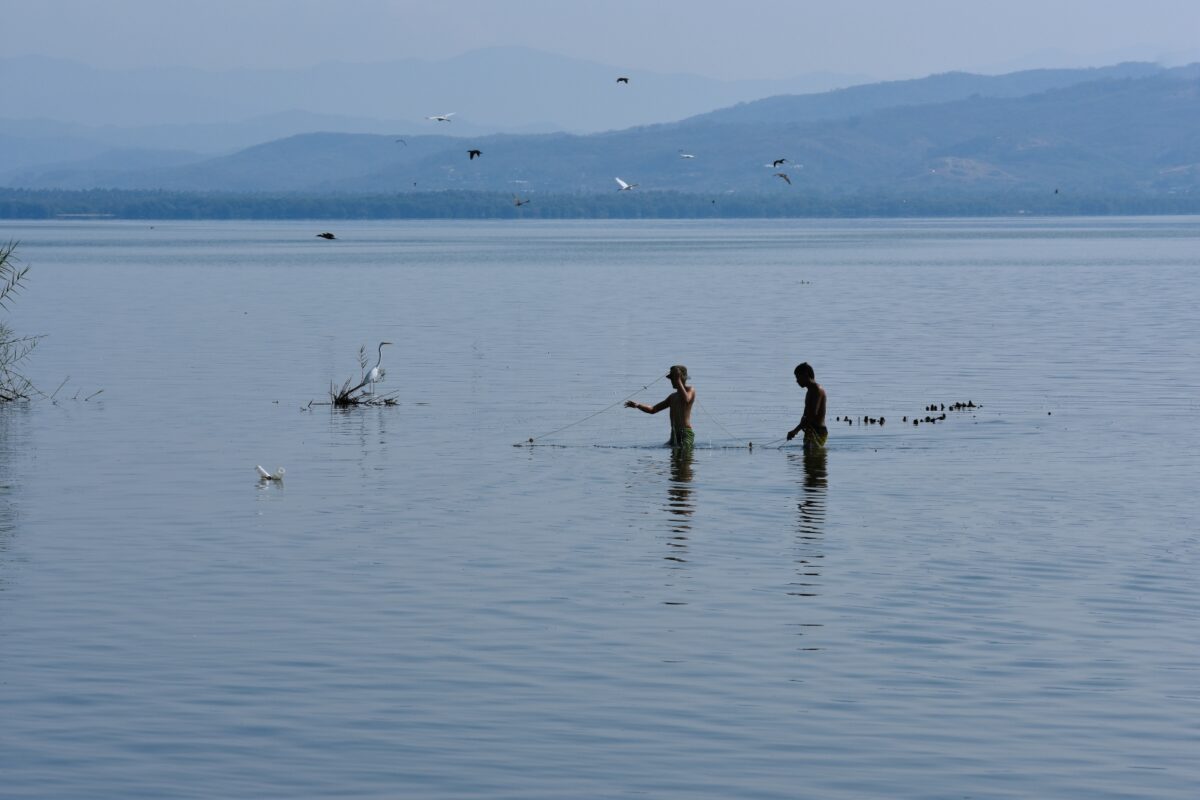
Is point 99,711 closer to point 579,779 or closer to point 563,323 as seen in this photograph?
point 579,779

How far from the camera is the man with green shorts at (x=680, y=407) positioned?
30953mm

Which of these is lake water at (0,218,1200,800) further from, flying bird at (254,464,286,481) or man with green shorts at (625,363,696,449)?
flying bird at (254,464,286,481)

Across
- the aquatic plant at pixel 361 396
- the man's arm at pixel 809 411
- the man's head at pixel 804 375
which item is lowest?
the aquatic plant at pixel 361 396

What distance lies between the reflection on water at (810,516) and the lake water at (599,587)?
110 mm

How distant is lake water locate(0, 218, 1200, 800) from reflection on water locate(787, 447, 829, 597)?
11 cm

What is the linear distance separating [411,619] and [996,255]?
13740cm

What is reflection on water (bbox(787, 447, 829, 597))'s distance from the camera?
21.2 m

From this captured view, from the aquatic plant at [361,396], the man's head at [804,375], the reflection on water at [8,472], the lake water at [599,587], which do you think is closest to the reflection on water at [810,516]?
the lake water at [599,587]

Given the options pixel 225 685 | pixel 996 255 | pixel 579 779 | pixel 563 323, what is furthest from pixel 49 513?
pixel 996 255

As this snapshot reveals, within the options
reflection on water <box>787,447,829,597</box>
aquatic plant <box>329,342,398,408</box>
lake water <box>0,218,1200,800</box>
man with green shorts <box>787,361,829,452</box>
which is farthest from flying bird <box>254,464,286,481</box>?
aquatic plant <box>329,342,398,408</box>

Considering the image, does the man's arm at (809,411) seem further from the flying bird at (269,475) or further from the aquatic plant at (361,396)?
the aquatic plant at (361,396)

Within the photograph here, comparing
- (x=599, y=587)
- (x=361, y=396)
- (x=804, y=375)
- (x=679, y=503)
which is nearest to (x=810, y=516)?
(x=679, y=503)

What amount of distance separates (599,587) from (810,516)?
5.71 metres

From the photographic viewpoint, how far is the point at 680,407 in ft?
105
